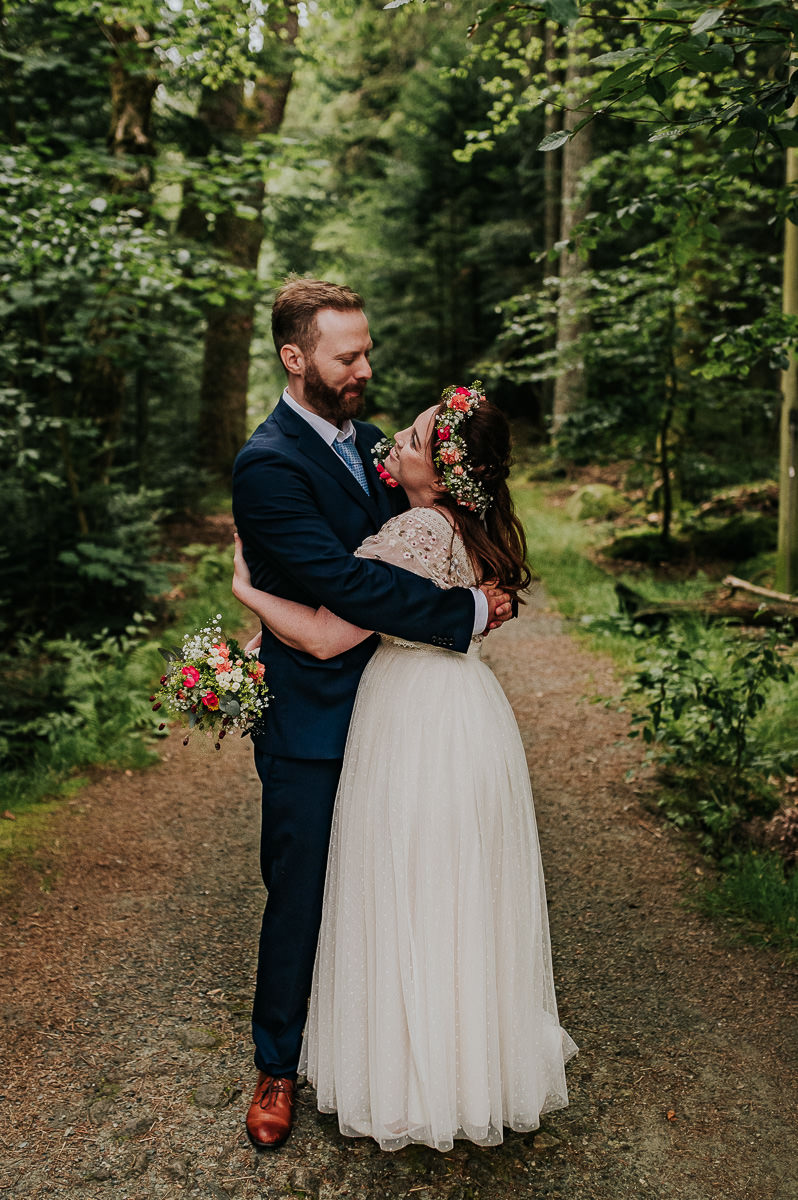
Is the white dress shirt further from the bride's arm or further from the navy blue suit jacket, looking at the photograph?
the bride's arm

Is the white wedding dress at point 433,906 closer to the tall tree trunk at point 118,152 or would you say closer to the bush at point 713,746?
the bush at point 713,746

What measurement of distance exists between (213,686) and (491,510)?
97cm

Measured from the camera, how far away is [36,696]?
19.6ft

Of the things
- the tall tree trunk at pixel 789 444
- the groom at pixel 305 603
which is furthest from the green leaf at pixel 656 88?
the tall tree trunk at pixel 789 444

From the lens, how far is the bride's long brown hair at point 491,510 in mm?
2502

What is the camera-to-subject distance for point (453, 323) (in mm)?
16609

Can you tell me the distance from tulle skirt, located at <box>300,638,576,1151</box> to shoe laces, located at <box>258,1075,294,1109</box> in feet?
0.43

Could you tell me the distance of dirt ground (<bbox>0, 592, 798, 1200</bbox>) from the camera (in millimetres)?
2543

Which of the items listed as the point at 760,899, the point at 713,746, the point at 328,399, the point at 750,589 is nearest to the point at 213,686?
the point at 328,399

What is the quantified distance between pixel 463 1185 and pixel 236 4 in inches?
309

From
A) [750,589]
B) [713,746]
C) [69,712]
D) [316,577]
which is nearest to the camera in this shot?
[316,577]

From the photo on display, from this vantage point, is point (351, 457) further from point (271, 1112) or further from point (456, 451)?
point (271, 1112)

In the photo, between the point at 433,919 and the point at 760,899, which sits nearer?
the point at 433,919

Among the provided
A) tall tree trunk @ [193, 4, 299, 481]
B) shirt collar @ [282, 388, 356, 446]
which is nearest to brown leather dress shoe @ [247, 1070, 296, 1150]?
shirt collar @ [282, 388, 356, 446]
